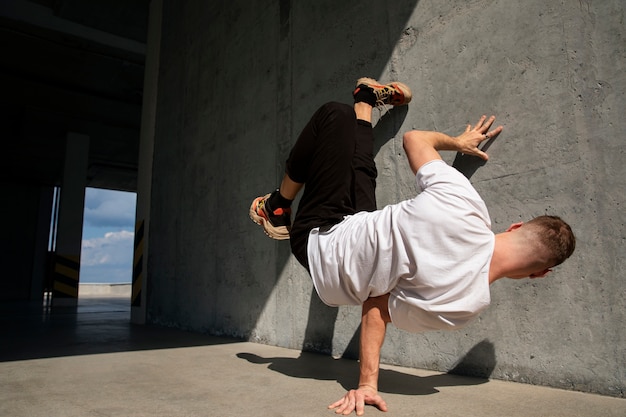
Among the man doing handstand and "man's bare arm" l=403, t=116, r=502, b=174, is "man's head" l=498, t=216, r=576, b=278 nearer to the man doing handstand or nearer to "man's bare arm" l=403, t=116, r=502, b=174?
the man doing handstand

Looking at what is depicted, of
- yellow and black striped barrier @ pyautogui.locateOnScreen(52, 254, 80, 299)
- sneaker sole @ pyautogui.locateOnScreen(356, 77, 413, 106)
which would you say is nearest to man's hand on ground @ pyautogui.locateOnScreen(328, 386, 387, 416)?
sneaker sole @ pyautogui.locateOnScreen(356, 77, 413, 106)

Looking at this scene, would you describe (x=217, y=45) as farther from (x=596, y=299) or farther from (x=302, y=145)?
(x=596, y=299)

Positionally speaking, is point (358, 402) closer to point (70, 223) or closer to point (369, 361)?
point (369, 361)

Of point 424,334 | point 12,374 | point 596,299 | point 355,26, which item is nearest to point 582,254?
point 596,299

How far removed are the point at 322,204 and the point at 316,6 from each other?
186 centimetres

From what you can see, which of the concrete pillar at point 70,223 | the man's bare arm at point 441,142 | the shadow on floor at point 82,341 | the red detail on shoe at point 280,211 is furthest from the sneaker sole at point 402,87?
the concrete pillar at point 70,223

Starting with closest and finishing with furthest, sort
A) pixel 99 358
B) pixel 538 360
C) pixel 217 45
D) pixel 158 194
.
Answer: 1. pixel 538 360
2. pixel 99 358
3. pixel 217 45
4. pixel 158 194

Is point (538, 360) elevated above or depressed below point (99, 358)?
above

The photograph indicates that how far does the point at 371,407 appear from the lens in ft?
4.84

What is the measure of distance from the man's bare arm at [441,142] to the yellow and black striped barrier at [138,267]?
4548 millimetres

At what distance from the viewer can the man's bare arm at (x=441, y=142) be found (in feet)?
5.56

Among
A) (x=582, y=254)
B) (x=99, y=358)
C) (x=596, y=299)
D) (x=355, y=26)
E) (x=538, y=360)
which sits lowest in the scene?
(x=99, y=358)

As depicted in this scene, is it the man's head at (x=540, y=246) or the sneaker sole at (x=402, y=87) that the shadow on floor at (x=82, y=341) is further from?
the man's head at (x=540, y=246)

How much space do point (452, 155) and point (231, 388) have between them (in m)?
1.51
